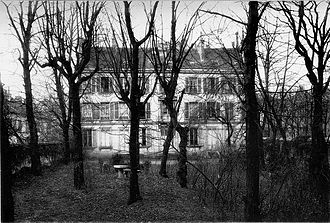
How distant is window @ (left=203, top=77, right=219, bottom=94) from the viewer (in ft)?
14.3

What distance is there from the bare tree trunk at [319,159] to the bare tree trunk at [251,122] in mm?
954

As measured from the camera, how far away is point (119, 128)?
458cm

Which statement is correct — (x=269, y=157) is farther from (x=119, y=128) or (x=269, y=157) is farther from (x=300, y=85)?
(x=119, y=128)

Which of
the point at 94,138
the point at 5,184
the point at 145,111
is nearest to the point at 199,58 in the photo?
the point at 145,111

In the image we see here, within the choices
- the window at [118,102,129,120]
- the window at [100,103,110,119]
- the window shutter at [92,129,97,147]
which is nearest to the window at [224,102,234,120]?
the window at [118,102,129,120]

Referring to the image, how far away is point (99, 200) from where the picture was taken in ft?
15.2

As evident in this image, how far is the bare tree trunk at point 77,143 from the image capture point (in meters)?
5.04

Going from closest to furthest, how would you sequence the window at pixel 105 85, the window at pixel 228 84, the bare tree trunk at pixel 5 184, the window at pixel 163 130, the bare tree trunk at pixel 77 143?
1. the bare tree trunk at pixel 5 184
2. the window at pixel 228 84
3. the window at pixel 163 130
4. the window at pixel 105 85
5. the bare tree trunk at pixel 77 143

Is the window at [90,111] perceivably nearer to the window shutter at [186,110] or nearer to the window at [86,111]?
the window at [86,111]

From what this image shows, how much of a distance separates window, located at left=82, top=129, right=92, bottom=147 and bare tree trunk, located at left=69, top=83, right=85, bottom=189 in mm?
82

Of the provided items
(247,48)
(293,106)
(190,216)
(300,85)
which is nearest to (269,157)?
(293,106)

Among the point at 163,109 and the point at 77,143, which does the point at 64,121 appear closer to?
the point at 77,143

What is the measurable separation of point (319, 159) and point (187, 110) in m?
1.90

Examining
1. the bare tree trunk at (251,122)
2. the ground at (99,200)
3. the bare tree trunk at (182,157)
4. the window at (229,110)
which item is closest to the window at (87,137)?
the ground at (99,200)
